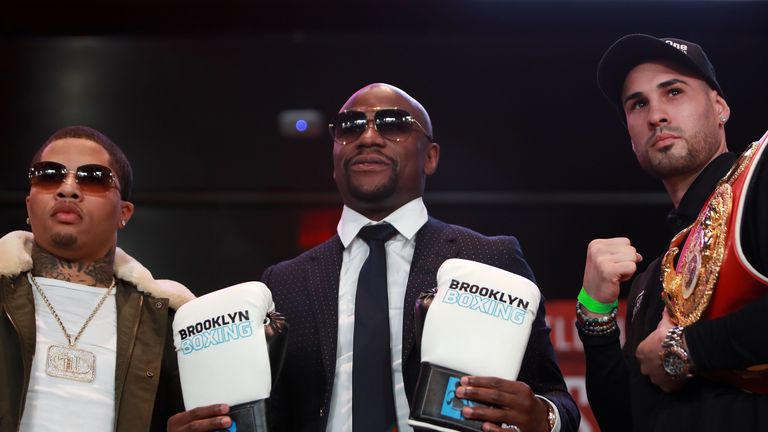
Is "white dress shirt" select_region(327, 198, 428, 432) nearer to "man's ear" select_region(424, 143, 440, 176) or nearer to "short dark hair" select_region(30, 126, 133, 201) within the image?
"man's ear" select_region(424, 143, 440, 176)

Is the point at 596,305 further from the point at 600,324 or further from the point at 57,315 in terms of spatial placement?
the point at 57,315

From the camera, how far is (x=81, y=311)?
8.96 feet

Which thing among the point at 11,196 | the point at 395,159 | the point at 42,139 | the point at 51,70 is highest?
the point at 51,70

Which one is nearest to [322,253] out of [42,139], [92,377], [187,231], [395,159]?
[395,159]

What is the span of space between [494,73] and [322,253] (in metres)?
2.02

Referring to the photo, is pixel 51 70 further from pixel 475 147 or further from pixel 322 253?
pixel 322 253

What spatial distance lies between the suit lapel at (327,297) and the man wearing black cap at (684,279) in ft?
2.26

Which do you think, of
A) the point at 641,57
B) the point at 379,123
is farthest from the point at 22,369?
the point at 641,57

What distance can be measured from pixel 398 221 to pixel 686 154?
0.85 m

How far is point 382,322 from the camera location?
255 cm

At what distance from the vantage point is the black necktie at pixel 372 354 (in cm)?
243

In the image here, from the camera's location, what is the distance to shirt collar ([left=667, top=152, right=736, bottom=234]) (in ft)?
7.95

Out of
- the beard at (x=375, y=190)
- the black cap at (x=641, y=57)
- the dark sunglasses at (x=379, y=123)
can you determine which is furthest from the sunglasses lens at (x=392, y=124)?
the black cap at (x=641, y=57)

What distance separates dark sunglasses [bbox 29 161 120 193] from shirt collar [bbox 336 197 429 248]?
2.41 ft
